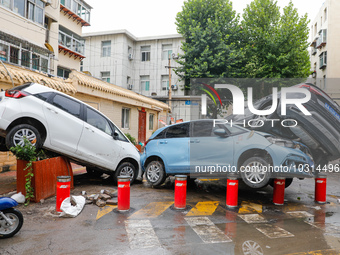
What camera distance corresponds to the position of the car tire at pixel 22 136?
22.0 ft

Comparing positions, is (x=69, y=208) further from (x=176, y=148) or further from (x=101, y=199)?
(x=176, y=148)

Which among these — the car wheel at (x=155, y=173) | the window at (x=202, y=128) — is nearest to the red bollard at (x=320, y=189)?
the window at (x=202, y=128)

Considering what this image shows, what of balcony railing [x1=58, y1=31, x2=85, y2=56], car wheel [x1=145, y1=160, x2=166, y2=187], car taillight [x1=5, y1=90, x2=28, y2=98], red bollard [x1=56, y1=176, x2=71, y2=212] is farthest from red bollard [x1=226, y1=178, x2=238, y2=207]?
balcony railing [x1=58, y1=31, x2=85, y2=56]

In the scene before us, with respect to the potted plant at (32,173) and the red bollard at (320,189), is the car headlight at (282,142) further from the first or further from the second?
the potted plant at (32,173)

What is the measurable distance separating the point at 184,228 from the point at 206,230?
410 mm

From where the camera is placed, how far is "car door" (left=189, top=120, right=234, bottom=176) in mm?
7070

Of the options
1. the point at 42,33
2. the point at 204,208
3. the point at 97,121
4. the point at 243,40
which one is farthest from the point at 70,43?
the point at 204,208

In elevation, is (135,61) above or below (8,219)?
above

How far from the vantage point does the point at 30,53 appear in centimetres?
1619

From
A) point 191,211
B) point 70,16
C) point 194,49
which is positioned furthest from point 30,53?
point 191,211

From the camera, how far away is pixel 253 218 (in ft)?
19.8

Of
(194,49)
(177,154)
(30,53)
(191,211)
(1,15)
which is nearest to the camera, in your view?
(191,211)

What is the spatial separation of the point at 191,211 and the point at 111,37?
2831 centimetres

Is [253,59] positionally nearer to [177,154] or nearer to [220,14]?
[220,14]
